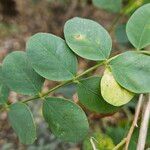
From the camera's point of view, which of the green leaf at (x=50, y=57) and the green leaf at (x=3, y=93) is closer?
the green leaf at (x=50, y=57)

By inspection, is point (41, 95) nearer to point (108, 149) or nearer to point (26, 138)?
point (26, 138)

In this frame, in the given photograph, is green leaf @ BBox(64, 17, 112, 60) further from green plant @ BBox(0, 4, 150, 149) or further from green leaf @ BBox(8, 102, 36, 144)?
green leaf @ BBox(8, 102, 36, 144)

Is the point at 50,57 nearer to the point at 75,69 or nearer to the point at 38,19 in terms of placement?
the point at 75,69

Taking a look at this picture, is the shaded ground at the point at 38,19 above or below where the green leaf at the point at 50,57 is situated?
below

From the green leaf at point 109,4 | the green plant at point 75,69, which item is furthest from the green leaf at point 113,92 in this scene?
the green leaf at point 109,4

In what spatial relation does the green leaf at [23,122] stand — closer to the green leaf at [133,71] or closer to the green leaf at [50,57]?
the green leaf at [50,57]

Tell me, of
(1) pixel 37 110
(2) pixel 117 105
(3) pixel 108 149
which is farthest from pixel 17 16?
(2) pixel 117 105
